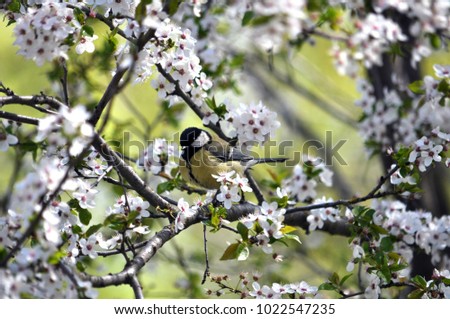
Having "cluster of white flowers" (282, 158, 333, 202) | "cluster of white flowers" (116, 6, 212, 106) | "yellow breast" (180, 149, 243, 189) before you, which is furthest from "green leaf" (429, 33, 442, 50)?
"cluster of white flowers" (116, 6, 212, 106)

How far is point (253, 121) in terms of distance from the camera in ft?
11.6

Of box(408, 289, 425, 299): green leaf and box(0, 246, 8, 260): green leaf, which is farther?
box(408, 289, 425, 299): green leaf

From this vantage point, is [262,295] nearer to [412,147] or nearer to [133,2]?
[412,147]

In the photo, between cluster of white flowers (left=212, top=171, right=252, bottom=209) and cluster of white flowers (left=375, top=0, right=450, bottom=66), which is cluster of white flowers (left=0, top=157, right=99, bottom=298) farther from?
cluster of white flowers (left=375, top=0, right=450, bottom=66)

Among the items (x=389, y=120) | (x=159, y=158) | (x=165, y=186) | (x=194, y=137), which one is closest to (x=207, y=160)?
(x=194, y=137)

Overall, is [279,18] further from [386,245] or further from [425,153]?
[386,245]

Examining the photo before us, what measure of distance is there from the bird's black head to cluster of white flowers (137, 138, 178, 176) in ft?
3.03

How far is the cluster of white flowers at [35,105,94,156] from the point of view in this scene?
83.6 inches

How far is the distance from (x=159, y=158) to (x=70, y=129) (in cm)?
180

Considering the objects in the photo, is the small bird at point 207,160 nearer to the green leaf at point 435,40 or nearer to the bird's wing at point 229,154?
the bird's wing at point 229,154

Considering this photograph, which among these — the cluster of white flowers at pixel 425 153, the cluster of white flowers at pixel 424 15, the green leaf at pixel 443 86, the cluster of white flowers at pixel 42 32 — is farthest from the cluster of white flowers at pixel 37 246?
the cluster of white flowers at pixel 424 15

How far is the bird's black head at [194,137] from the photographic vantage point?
4.86 metres

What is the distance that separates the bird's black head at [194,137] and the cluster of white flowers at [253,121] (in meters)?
1.29

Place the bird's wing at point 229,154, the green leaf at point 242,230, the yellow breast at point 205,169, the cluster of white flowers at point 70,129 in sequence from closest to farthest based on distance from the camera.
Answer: the cluster of white flowers at point 70,129
the green leaf at point 242,230
the yellow breast at point 205,169
the bird's wing at point 229,154
